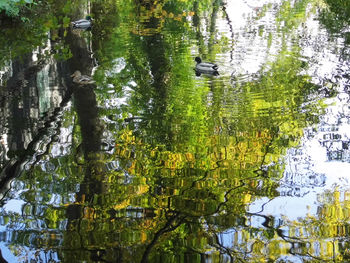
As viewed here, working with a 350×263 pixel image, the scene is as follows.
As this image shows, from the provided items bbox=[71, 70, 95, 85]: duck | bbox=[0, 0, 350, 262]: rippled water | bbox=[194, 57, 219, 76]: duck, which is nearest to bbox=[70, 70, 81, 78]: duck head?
bbox=[71, 70, 95, 85]: duck

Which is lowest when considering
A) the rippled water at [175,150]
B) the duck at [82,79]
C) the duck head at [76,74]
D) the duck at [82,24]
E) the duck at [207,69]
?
the rippled water at [175,150]

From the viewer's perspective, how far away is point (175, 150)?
7633 mm

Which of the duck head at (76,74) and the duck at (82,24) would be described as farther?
the duck at (82,24)

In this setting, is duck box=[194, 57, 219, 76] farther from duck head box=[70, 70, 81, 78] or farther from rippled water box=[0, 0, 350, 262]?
duck head box=[70, 70, 81, 78]

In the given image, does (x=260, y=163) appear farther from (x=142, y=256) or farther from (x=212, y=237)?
(x=142, y=256)

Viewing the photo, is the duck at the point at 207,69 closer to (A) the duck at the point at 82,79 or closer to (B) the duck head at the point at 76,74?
(A) the duck at the point at 82,79

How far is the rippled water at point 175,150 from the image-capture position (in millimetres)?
5613

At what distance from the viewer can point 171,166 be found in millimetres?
7180

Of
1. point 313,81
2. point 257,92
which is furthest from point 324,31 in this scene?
point 257,92

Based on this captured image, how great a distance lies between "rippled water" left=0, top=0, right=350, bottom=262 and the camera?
5.61m

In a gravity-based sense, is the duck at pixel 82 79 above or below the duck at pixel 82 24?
below

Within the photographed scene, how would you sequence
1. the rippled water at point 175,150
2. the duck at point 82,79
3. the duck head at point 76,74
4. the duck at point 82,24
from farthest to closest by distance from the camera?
1. the duck at point 82,24
2. the duck head at point 76,74
3. the duck at point 82,79
4. the rippled water at point 175,150

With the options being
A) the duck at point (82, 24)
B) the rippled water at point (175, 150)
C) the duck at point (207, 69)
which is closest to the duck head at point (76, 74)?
the rippled water at point (175, 150)

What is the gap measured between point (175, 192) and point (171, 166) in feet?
2.42
